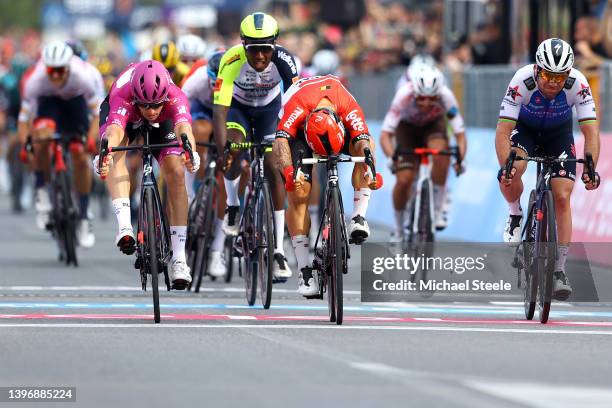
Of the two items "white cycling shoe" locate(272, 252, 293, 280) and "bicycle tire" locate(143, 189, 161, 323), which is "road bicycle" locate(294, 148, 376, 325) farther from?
"bicycle tire" locate(143, 189, 161, 323)

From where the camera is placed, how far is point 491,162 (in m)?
20.6

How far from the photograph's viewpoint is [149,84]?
43.0ft

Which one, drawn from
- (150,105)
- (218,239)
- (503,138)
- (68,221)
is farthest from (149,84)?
(68,221)

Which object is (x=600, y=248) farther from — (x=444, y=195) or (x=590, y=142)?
(x=590, y=142)

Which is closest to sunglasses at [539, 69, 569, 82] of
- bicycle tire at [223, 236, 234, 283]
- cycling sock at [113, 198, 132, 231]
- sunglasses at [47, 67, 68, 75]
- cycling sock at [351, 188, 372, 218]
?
cycling sock at [351, 188, 372, 218]

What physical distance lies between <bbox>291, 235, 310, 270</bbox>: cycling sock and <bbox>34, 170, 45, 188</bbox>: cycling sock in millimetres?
6050

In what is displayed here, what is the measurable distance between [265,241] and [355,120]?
1.25 metres

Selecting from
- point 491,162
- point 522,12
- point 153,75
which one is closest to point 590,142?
point 153,75

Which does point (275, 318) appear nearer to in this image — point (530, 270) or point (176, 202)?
point (176, 202)

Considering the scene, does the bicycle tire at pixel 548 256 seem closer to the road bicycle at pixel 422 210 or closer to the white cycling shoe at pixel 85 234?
the road bicycle at pixel 422 210

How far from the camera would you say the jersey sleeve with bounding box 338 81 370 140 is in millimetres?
13141

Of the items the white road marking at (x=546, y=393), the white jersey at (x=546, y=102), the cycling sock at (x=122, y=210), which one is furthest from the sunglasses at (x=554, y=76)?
the white road marking at (x=546, y=393)

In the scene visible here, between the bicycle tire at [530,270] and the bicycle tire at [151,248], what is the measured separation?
2.50 m

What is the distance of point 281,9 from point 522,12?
62.4ft
